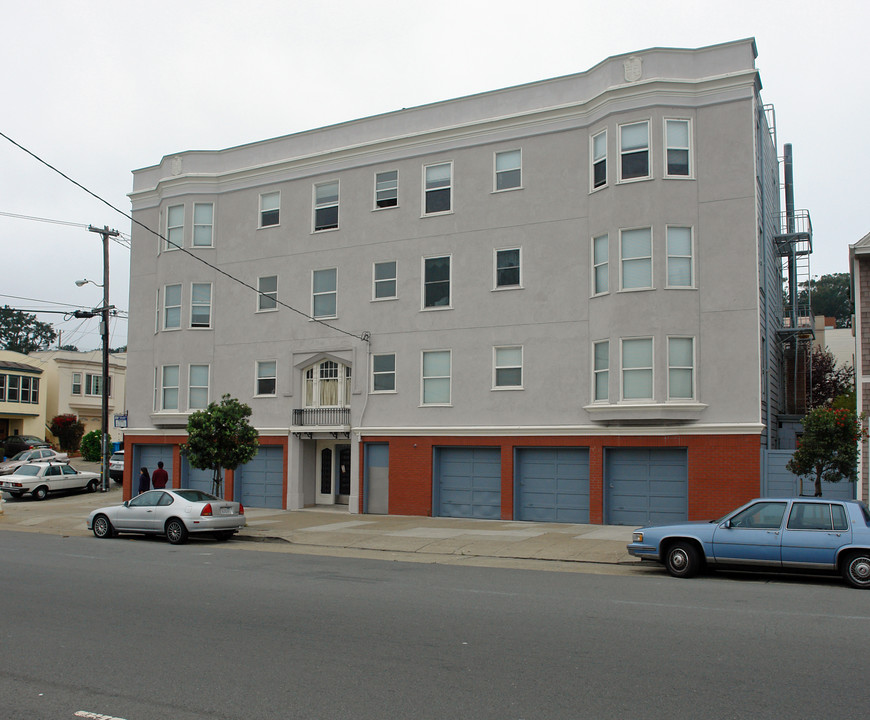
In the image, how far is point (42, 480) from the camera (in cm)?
3472

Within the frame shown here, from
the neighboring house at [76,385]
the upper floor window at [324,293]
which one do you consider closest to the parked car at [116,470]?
the upper floor window at [324,293]

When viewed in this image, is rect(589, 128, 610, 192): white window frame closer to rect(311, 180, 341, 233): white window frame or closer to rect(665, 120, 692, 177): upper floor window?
rect(665, 120, 692, 177): upper floor window

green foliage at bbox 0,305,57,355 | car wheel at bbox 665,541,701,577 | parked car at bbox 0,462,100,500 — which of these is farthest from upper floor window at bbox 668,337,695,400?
green foliage at bbox 0,305,57,355

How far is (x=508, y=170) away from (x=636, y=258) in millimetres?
5203

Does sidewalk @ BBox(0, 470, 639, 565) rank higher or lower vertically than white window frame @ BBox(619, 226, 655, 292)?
lower

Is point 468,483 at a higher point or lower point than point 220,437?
lower

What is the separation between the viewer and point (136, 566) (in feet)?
48.7

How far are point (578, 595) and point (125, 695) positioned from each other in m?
6.65

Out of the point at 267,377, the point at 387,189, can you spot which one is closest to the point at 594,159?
the point at 387,189

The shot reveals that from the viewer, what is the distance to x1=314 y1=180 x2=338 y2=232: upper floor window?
92.1ft

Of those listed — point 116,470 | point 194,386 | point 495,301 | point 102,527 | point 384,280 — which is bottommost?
point 102,527

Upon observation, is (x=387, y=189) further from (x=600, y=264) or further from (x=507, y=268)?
(x=600, y=264)

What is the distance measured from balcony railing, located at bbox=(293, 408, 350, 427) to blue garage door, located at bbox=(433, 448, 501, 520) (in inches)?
137

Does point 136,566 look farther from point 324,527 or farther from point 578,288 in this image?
point 578,288
